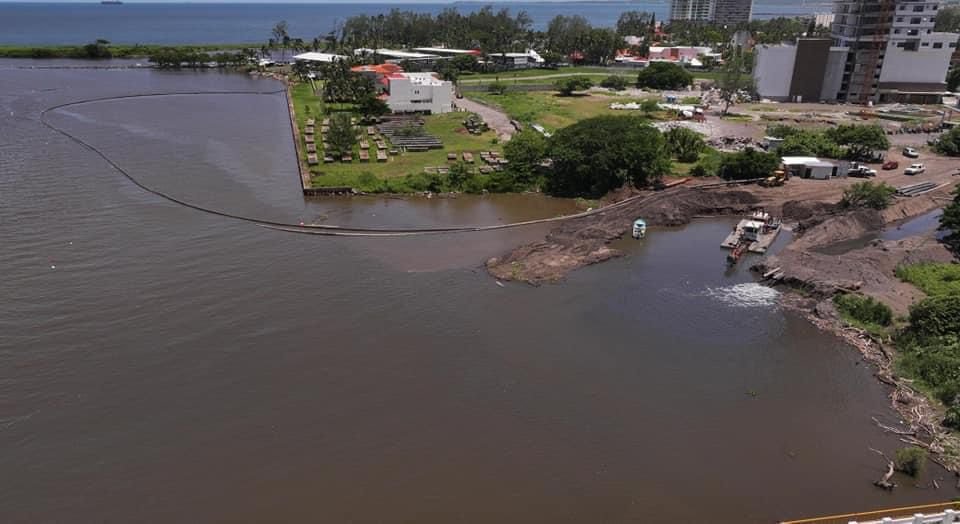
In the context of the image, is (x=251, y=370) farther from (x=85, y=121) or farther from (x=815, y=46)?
(x=815, y=46)

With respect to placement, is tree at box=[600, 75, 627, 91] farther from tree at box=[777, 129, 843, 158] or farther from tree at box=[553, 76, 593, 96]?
tree at box=[777, 129, 843, 158]

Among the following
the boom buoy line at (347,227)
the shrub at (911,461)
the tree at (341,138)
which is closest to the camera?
the shrub at (911,461)

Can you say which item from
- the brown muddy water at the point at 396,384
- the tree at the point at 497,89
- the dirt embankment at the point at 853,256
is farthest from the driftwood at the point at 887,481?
the tree at the point at 497,89

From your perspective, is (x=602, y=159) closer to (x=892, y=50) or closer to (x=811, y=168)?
(x=811, y=168)

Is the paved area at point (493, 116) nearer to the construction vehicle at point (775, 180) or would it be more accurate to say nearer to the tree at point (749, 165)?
the tree at point (749, 165)

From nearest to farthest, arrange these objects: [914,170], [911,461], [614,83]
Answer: [911,461] < [914,170] < [614,83]

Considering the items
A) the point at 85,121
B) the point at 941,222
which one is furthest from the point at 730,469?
the point at 85,121

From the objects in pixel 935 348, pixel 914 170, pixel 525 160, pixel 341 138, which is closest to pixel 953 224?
pixel 935 348
